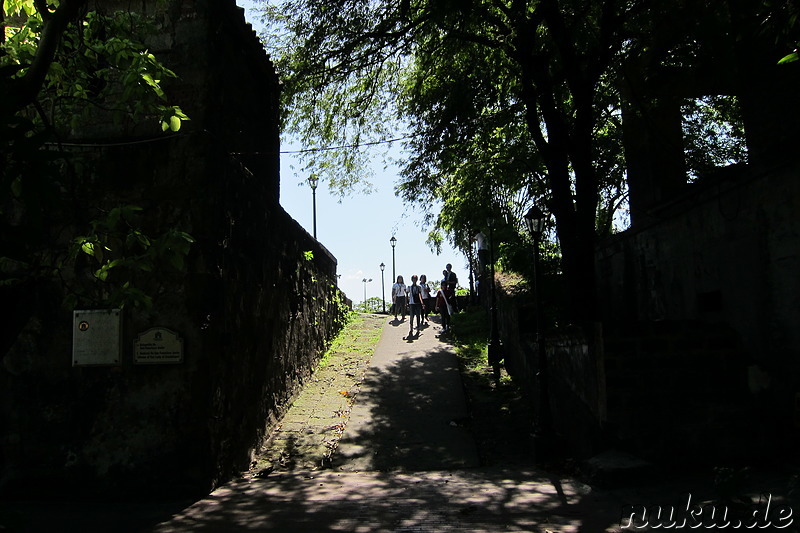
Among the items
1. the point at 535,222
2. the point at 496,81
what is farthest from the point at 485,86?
the point at 535,222

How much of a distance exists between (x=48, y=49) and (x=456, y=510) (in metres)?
4.81

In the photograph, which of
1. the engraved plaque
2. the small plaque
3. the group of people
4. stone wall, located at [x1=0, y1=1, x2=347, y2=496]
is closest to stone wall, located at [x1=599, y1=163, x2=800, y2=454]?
stone wall, located at [x1=0, y1=1, x2=347, y2=496]

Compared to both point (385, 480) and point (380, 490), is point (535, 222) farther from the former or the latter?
point (380, 490)

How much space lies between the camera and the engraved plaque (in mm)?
6570

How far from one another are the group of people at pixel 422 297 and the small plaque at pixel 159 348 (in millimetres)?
10462

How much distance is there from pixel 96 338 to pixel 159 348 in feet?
2.47

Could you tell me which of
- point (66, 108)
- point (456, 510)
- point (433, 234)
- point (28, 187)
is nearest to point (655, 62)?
point (456, 510)

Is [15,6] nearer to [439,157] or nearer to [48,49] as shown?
[48,49]

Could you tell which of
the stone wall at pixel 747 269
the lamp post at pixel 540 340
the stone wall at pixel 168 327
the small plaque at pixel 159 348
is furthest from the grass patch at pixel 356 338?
the stone wall at pixel 747 269

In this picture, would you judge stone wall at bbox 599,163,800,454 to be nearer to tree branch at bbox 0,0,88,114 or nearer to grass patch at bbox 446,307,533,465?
grass patch at bbox 446,307,533,465

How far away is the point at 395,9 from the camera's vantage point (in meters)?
9.94

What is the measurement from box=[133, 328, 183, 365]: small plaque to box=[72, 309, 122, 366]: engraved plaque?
0.24 meters

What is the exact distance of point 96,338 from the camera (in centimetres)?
663

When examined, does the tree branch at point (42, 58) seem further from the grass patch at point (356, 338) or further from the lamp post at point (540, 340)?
the grass patch at point (356, 338)
